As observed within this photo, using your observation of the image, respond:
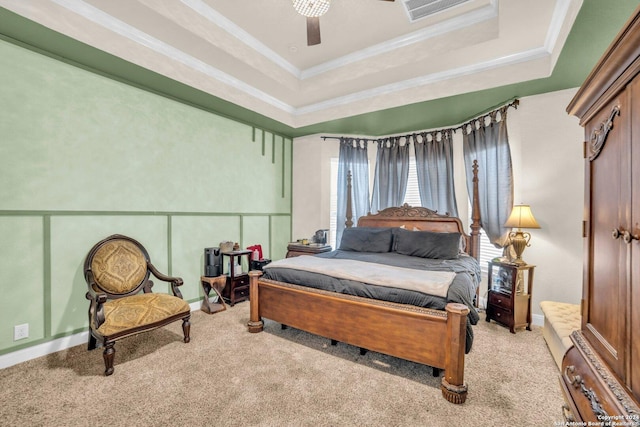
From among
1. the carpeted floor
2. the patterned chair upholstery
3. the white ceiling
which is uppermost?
the white ceiling

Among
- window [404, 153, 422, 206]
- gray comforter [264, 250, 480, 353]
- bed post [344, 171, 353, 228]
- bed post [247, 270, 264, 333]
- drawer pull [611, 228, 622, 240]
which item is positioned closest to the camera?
drawer pull [611, 228, 622, 240]

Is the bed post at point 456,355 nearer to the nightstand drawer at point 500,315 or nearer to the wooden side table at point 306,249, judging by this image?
the nightstand drawer at point 500,315

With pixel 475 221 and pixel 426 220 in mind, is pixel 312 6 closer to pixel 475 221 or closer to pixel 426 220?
pixel 426 220

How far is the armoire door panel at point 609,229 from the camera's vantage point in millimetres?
889

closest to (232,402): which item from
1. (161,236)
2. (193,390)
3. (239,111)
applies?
(193,390)

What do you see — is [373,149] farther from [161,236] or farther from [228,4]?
[161,236]

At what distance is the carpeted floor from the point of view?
172 centimetres

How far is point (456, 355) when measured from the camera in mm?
1866

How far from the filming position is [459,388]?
6.11 ft

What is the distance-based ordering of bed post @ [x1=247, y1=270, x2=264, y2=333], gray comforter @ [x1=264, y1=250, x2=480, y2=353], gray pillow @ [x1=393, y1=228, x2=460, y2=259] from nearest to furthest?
gray comforter @ [x1=264, y1=250, x2=480, y2=353], bed post @ [x1=247, y1=270, x2=264, y2=333], gray pillow @ [x1=393, y1=228, x2=460, y2=259]

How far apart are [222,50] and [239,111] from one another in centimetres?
106

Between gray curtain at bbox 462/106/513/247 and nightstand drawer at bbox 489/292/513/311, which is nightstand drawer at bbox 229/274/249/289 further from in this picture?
gray curtain at bbox 462/106/513/247

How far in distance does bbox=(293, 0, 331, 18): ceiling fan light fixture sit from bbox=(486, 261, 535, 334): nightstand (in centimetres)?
317

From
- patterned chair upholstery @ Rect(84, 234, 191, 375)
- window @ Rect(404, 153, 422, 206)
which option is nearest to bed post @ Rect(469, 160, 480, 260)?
window @ Rect(404, 153, 422, 206)
